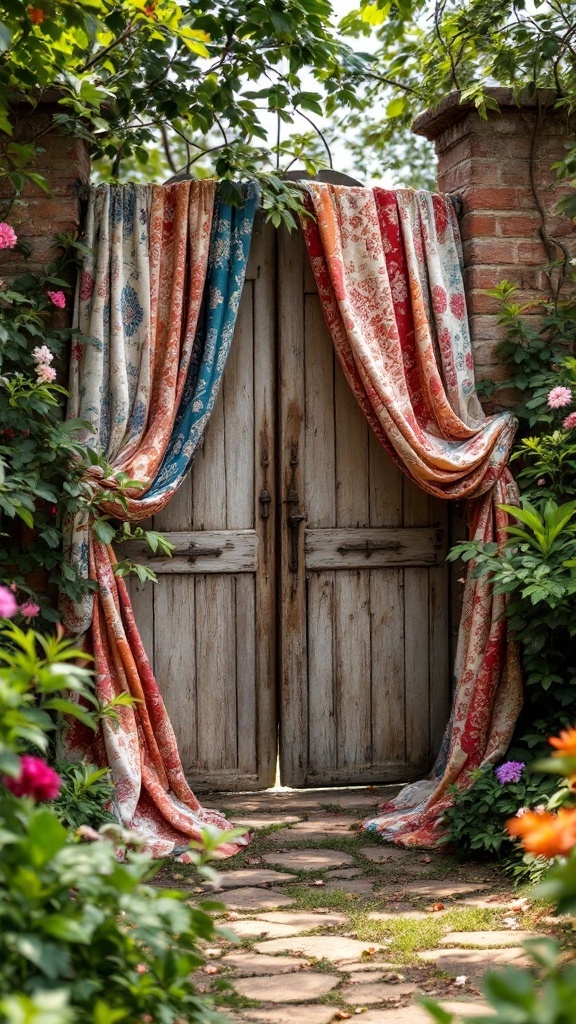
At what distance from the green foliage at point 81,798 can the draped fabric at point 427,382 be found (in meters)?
1.08

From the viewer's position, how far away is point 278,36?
151 inches

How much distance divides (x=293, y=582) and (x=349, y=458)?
59 centimetres

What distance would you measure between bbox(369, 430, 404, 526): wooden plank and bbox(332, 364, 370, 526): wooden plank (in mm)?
27

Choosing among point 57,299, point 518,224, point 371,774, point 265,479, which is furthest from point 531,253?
point 371,774

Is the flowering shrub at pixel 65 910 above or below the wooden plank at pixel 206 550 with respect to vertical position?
below

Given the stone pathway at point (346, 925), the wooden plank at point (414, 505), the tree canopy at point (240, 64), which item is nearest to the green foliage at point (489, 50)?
the tree canopy at point (240, 64)

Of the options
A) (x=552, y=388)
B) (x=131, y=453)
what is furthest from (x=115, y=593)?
(x=552, y=388)

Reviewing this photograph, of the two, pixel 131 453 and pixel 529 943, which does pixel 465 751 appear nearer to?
pixel 131 453

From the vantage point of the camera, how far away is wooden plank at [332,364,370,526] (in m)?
4.65

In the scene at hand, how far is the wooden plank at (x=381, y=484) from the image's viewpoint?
184 inches

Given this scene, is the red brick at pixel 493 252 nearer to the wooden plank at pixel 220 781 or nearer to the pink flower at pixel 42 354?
the pink flower at pixel 42 354

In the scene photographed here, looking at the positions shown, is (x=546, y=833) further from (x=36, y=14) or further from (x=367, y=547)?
(x=367, y=547)

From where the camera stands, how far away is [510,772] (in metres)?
3.79

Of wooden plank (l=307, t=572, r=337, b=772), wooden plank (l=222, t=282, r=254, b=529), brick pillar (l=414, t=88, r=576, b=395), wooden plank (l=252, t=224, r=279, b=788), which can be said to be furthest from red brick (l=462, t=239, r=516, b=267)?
wooden plank (l=307, t=572, r=337, b=772)
